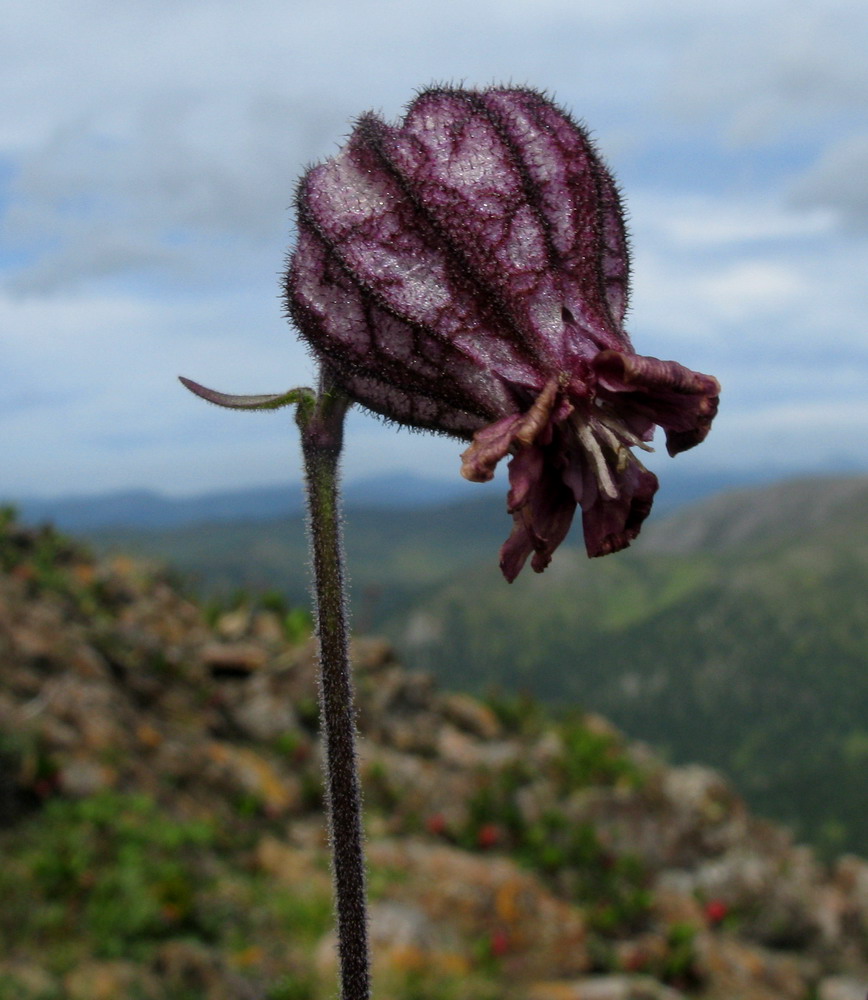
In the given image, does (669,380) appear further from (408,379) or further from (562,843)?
(562,843)

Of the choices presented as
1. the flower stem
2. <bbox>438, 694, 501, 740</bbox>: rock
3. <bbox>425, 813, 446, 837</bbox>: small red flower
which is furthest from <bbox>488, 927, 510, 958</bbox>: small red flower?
the flower stem

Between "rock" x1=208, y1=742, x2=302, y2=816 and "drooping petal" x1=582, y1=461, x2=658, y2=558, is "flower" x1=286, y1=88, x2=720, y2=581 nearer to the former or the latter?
"drooping petal" x1=582, y1=461, x2=658, y2=558

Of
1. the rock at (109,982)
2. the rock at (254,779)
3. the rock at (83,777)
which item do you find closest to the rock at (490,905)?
the rock at (254,779)

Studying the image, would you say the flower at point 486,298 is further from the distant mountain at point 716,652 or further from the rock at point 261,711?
the distant mountain at point 716,652

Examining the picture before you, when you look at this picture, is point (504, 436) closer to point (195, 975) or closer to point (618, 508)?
point (618, 508)

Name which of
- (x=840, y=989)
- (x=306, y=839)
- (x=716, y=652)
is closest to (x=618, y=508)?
(x=306, y=839)

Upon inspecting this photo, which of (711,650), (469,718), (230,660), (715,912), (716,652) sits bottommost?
(716,652)

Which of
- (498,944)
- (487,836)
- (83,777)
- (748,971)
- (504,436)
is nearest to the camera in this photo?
(504,436)
